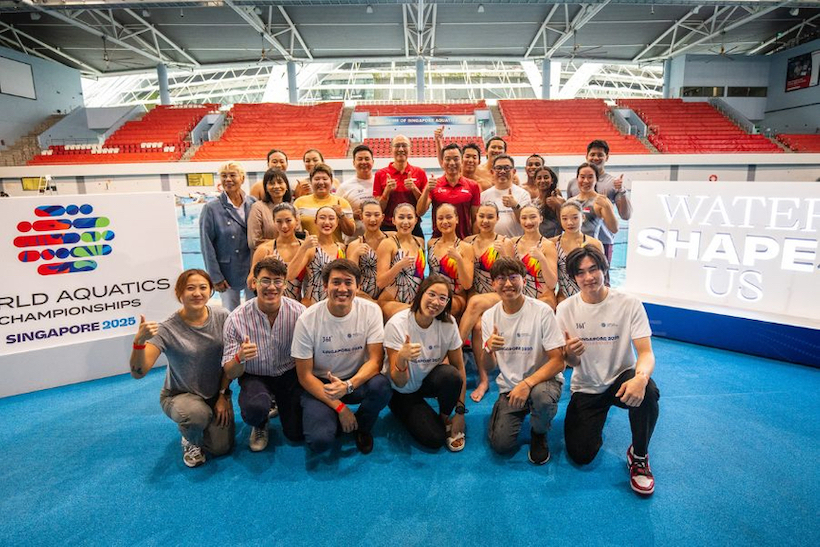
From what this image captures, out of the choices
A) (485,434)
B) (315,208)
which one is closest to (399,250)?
(315,208)

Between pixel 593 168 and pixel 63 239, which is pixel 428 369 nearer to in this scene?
pixel 593 168

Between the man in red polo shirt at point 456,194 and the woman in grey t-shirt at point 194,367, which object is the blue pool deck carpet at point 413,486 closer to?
the woman in grey t-shirt at point 194,367

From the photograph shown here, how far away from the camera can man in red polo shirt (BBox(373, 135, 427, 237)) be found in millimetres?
3506

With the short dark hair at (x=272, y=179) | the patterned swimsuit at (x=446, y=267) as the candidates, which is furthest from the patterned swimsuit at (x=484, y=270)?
the short dark hair at (x=272, y=179)

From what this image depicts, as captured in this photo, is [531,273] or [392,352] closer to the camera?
[392,352]

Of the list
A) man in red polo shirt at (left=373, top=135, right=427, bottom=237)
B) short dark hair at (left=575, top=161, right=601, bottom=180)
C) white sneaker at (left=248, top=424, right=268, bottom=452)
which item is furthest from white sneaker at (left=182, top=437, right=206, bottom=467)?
short dark hair at (left=575, top=161, right=601, bottom=180)

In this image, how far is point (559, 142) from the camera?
14695 millimetres

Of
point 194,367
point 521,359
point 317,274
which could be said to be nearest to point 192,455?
point 194,367

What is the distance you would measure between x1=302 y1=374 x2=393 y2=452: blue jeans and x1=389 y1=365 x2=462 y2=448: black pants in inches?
6.6

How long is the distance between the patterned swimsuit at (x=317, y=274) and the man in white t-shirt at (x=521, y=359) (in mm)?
1153

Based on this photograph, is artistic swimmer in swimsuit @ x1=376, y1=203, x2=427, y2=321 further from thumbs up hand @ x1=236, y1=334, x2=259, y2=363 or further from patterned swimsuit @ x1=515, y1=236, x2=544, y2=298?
thumbs up hand @ x1=236, y1=334, x2=259, y2=363

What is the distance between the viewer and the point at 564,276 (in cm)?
309

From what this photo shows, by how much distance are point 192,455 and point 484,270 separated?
7.10ft

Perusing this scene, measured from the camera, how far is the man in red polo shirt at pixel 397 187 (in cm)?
351
